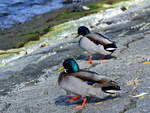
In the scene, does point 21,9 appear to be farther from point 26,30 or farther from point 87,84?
point 87,84

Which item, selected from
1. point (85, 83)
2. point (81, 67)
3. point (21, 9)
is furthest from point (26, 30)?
point (85, 83)

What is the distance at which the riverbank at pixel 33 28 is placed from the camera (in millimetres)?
14062

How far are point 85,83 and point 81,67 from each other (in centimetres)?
236

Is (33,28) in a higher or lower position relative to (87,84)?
lower

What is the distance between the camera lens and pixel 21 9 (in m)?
25.1

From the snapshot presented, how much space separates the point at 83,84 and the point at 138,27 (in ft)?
17.0

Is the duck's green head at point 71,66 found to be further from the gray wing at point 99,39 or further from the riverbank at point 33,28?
the riverbank at point 33,28

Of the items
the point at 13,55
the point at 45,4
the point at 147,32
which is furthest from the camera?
the point at 45,4

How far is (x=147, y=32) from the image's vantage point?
24.6ft

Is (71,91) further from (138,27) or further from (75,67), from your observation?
(138,27)

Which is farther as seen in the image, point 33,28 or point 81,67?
point 33,28

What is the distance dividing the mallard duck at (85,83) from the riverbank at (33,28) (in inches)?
351

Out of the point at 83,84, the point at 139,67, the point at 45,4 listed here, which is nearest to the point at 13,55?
the point at 139,67

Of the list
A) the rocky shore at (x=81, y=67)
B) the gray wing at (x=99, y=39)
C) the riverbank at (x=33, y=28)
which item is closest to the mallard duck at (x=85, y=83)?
the rocky shore at (x=81, y=67)
